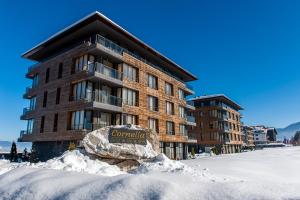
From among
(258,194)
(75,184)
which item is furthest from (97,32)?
(258,194)

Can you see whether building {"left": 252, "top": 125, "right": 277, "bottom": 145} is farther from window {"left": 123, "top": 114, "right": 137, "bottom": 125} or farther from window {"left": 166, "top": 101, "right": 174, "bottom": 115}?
window {"left": 123, "top": 114, "right": 137, "bottom": 125}

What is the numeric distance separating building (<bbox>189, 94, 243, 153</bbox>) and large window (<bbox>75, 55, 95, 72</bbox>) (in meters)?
36.4

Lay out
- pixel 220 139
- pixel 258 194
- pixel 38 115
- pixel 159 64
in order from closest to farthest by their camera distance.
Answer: pixel 258 194, pixel 38 115, pixel 159 64, pixel 220 139

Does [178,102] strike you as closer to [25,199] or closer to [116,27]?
[116,27]

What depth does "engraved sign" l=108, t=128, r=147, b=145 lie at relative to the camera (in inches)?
604

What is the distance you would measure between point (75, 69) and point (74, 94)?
8.94 ft

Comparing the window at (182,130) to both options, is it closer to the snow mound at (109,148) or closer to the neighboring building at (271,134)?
the snow mound at (109,148)

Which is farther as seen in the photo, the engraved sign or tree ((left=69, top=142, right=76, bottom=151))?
tree ((left=69, top=142, right=76, bottom=151))

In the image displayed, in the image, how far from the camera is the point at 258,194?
154 inches

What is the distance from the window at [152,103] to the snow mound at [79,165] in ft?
55.0

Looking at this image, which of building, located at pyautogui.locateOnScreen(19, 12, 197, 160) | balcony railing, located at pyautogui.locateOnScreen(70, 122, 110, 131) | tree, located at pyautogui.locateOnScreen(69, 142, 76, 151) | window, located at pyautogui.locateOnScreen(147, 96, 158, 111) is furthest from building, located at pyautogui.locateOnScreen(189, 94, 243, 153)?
tree, located at pyautogui.locateOnScreen(69, 142, 76, 151)

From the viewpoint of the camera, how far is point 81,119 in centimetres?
2323

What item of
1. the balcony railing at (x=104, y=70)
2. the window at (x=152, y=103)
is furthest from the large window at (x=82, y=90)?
the window at (x=152, y=103)

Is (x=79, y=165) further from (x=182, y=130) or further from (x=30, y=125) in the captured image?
(x=182, y=130)
